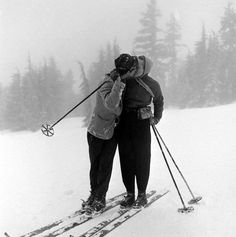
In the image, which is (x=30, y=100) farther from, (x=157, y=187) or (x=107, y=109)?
Result: (x=107, y=109)

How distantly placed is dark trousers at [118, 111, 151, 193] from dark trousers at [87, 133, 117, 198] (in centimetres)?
16

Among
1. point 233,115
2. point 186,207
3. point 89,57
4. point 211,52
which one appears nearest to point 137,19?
point 89,57

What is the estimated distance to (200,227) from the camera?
4234 mm

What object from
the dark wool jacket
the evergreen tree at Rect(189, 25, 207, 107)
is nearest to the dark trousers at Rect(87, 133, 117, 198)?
the dark wool jacket

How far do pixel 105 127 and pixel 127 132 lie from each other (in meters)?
0.36

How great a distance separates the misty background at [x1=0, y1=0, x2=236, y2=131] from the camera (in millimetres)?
9526

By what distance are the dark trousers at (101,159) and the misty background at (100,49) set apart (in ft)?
10.2

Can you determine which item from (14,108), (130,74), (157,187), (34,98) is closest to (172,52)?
(157,187)

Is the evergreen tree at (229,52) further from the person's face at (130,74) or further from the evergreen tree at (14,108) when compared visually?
the person's face at (130,74)

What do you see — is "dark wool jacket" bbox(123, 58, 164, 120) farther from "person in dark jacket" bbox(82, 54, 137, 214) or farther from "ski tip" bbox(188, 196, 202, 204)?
"ski tip" bbox(188, 196, 202, 204)

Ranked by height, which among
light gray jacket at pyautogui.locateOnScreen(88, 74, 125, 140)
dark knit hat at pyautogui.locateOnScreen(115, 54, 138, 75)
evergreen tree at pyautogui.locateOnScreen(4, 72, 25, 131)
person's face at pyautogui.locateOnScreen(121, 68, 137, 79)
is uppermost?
dark knit hat at pyautogui.locateOnScreen(115, 54, 138, 75)

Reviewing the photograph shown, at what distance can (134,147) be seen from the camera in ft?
16.1

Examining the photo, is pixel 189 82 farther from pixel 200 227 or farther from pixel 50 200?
pixel 200 227

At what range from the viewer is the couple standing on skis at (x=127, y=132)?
4.68m
